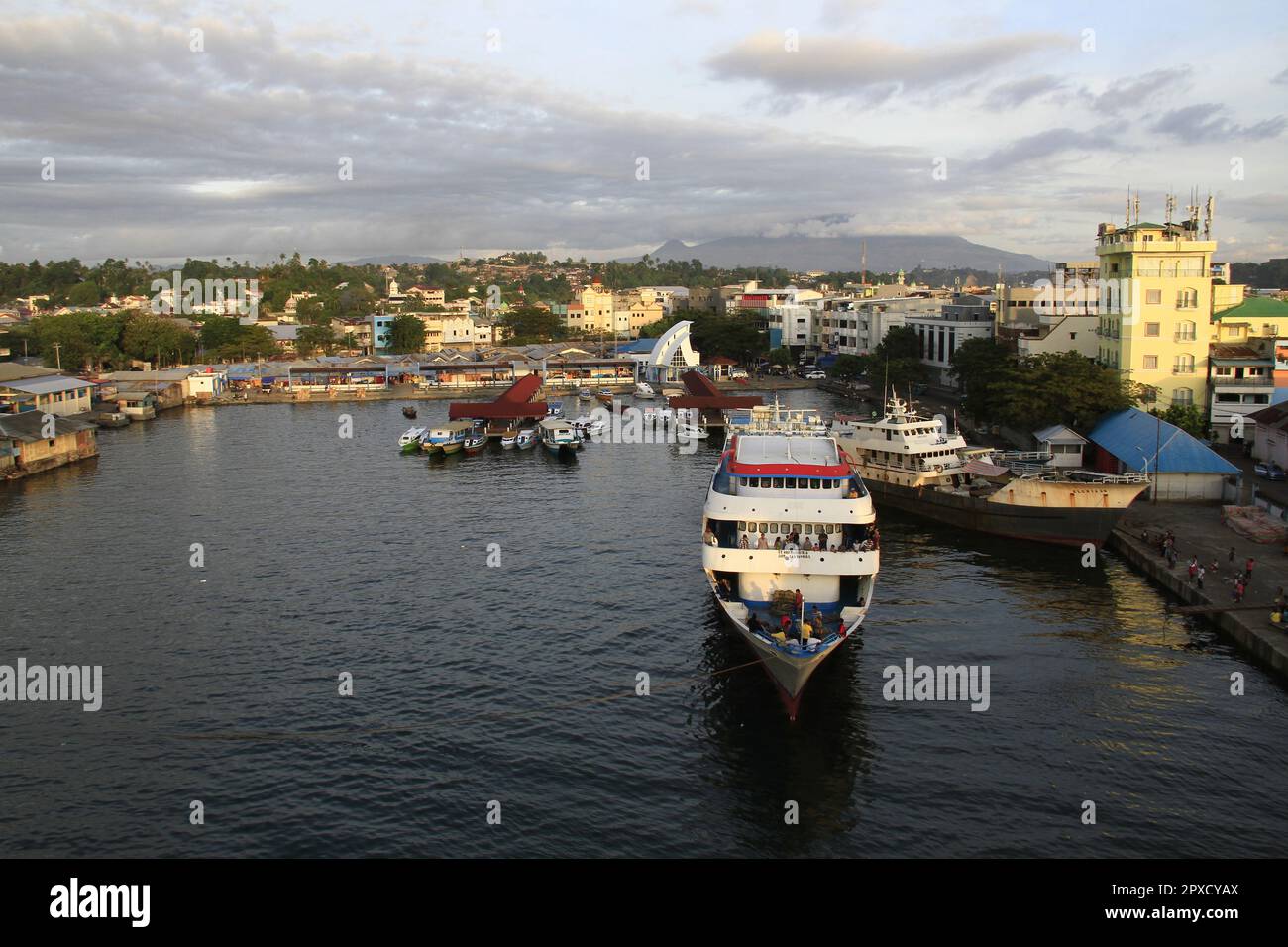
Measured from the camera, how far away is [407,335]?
115938 mm

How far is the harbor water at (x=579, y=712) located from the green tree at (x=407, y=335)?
256 feet

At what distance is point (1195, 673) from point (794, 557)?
10.2 meters

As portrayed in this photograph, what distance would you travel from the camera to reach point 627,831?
17750 mm

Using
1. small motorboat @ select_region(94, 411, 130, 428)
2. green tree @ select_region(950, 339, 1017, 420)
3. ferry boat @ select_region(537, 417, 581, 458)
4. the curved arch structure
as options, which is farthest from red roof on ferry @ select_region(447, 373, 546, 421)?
green tree @ select_region(950, 339, 1017, 420)

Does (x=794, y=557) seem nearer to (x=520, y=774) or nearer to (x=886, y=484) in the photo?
(x=520, y=774)

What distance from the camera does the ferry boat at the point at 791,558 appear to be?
891 inches

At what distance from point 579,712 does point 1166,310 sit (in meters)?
42.2

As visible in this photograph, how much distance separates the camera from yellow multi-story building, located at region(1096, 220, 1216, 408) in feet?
163

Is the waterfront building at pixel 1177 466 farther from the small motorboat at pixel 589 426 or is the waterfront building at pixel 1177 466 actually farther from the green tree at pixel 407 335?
the green tree at pixel 407 335

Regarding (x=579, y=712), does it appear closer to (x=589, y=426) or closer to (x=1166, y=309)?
(x=1166, y=309)

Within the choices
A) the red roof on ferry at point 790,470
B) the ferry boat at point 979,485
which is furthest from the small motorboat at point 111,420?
the red roof on ferry at point 790,470

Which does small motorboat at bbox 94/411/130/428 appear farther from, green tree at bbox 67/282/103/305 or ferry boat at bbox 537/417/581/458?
green tree at bbox 67/282/103/305

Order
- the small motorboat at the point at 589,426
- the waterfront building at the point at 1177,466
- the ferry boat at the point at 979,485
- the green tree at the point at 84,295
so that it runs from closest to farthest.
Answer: the ferry boat at the point at 979,485 < the waterfront building at the point at 1177,466 < the small motorboat at the point at 589,426 < the green tree at the point at 84,295
